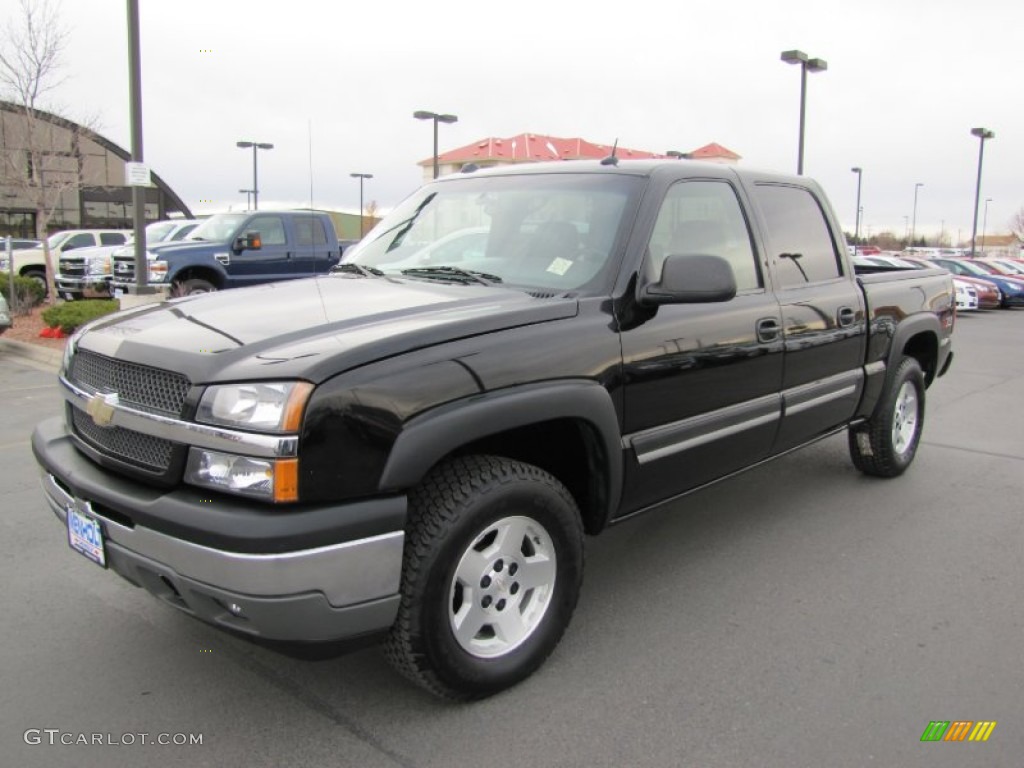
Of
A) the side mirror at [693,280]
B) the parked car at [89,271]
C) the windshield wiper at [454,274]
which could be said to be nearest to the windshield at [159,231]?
the parked car at [89,271]

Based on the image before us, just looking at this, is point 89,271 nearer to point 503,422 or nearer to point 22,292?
point 22,292

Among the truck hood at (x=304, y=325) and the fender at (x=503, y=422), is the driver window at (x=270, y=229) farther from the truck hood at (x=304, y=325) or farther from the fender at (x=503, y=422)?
the fender at (x=503, y=422)

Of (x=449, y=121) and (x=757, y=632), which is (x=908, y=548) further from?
(x=449, y=121)

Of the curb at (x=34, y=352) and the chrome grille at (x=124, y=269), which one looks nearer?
the curb at (x=34, y=352)

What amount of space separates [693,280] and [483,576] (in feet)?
4.33

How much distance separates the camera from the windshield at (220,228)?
13117mm

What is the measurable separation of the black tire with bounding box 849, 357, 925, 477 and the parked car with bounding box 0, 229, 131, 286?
2004 cm

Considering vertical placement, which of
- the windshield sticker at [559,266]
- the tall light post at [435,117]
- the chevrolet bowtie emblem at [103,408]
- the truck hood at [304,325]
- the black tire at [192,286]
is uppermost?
the tall light post at [435,117]

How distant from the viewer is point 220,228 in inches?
526

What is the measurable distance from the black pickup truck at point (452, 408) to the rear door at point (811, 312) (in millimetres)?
24

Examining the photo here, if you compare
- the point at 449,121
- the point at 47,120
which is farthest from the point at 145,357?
the point at 449,121

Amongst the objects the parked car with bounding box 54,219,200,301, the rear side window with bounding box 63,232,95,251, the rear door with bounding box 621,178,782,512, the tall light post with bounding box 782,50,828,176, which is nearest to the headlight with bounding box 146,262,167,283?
the parked car with bounding box 54,219,200,301

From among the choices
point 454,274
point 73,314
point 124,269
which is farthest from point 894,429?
point 124,269

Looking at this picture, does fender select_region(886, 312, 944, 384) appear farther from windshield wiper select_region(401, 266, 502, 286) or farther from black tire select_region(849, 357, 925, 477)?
windshield wiper select_region(401, 266, 502, 286)
